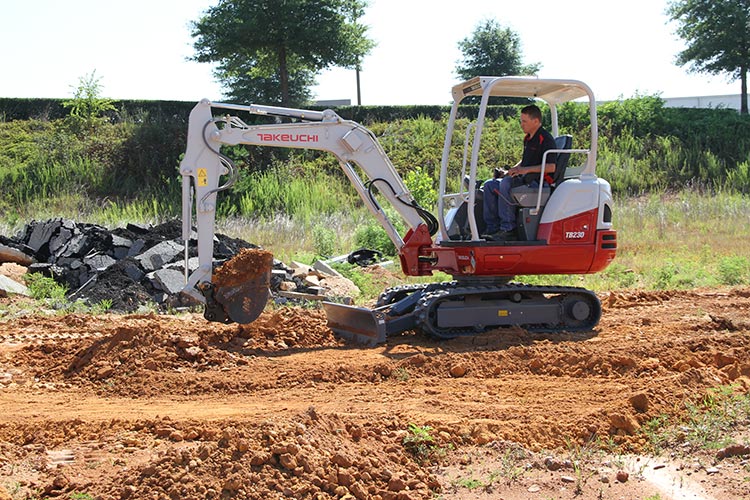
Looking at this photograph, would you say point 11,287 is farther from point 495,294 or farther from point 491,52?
point 491,52

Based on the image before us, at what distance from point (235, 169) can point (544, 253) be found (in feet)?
11.3

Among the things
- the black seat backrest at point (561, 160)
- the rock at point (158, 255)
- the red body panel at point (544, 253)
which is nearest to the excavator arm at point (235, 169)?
the red body panel at point (544, 253)

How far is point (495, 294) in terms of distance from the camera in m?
9.51

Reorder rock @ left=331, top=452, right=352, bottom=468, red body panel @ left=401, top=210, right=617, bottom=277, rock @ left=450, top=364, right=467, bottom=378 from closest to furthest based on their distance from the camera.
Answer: rock @ left=331, top=452, right=352, bottom=468 → rock @ left=450, top=364, right=467, bottom=378 → red body panel @ left=401, top=210, right=617, bottom=277

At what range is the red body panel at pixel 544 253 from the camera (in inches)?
364

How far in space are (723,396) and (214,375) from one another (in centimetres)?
435

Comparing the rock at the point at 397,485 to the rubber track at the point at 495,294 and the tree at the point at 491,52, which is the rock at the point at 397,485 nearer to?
the rubber track at the point at 495,294

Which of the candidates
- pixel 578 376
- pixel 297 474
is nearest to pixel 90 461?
pixel 297 474

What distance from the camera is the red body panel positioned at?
9258 mm

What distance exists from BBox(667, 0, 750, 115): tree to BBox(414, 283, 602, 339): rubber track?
93.0 feet

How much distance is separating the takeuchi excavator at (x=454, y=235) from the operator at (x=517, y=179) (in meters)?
0.09

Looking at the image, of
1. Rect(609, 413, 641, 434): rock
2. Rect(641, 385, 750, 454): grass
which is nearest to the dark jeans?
Rect(641, 385, 750, 454): grass

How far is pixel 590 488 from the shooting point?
5.10 meters

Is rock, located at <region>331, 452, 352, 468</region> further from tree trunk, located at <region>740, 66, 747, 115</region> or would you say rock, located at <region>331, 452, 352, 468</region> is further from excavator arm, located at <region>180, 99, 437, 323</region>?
tree trunk, located at <region>740, 66, 747, 115</region>
